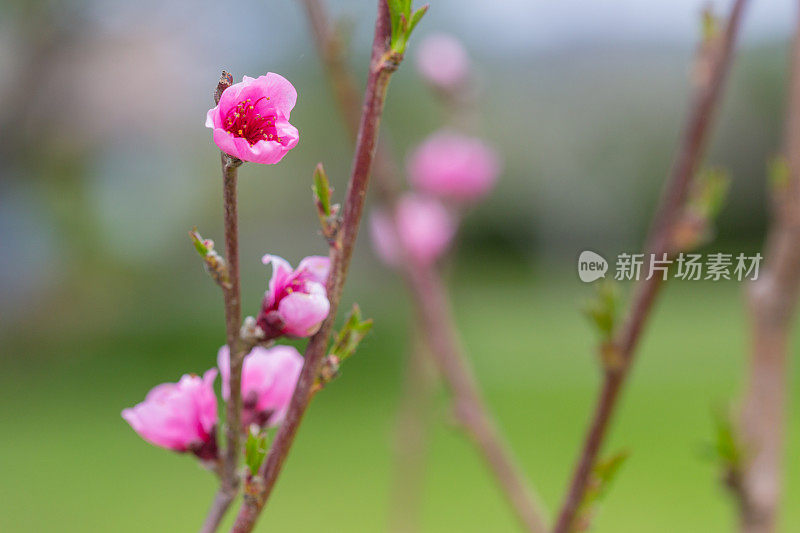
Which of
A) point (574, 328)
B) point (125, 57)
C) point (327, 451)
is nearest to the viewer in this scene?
point (327, 451)

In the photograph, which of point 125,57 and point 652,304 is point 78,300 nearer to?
point 125,57

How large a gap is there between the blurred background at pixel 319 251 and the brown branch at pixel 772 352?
0.17 ft

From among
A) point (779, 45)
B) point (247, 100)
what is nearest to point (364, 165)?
point (247, 100)

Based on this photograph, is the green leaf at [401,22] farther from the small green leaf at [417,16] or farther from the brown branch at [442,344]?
the brown branch at [442,344]

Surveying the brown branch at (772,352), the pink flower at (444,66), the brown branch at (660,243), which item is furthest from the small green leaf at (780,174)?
the pink flower at (444,66)

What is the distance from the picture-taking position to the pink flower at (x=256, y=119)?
301 mm

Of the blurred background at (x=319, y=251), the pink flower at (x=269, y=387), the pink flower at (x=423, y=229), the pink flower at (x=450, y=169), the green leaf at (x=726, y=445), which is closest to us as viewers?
the pink flower at (x=269, y=387)

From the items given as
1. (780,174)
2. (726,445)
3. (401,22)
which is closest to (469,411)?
(726,445)

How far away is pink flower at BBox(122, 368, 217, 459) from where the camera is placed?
0.39m

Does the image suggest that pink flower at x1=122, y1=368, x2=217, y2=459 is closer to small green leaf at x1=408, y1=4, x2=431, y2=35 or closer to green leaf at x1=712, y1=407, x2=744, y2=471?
small green leaf at x1=408, y1=4, x2=431, y2=35

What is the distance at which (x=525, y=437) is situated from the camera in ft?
14.3

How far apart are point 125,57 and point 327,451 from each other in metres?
2.63

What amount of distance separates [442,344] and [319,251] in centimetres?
455

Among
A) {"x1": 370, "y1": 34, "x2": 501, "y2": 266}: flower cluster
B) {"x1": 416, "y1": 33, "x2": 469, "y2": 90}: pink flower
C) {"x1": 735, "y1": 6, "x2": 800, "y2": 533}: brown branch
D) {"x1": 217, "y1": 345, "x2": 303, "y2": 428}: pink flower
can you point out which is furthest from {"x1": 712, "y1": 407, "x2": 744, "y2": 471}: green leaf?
{"x1": 416, "y1": 33, "x2": 469, "y2": 90}: pink flower
